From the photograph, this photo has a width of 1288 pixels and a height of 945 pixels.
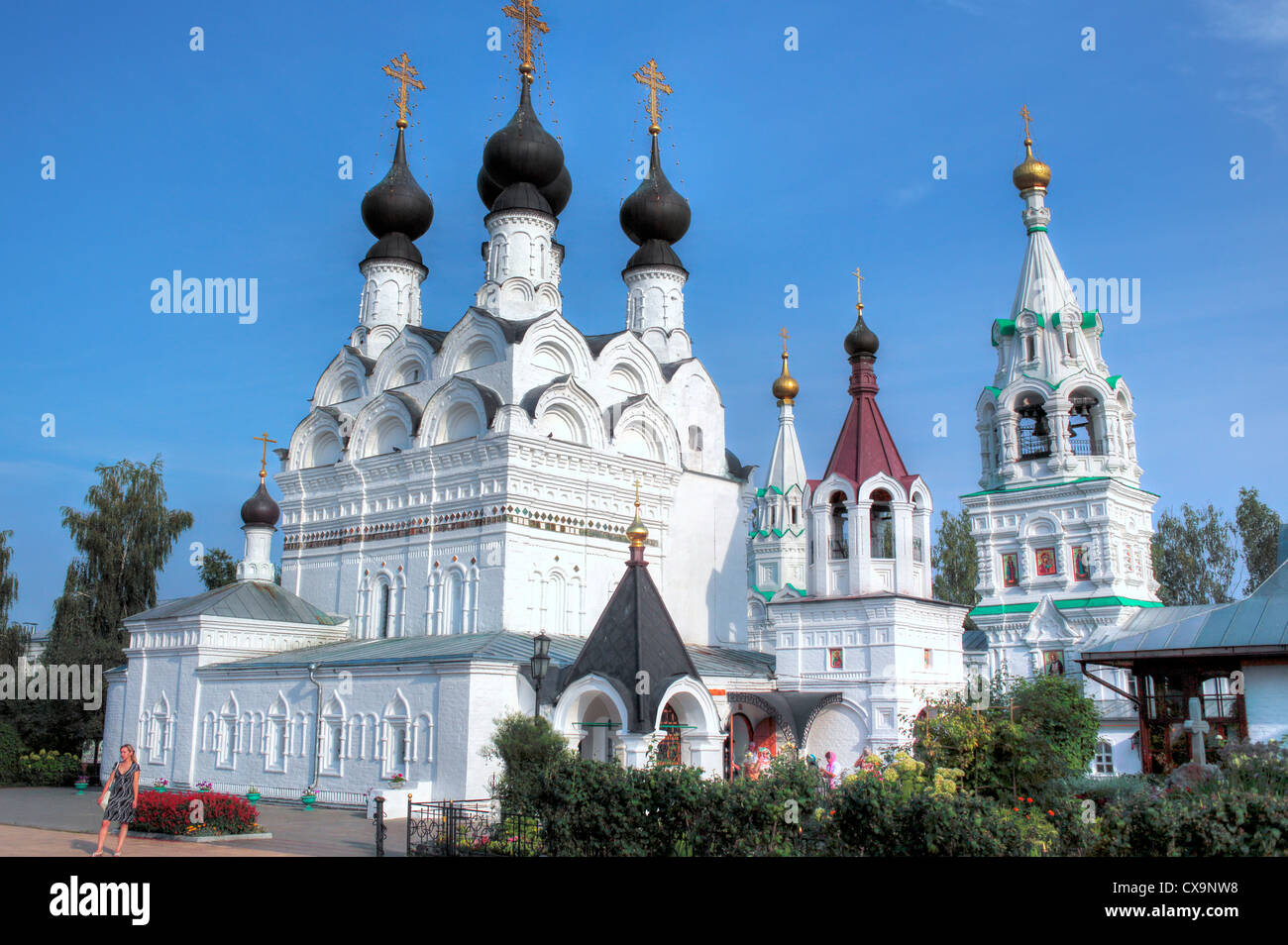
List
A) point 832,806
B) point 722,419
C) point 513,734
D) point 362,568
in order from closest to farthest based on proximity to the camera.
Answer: point 832,806, point 513,734, point 362,568, point 722,419

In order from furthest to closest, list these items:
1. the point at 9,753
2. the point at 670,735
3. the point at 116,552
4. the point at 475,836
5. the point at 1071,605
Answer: the point at 116,552
the point at 1071,605
the point at 9,753
the point at 670,735
the point at 475,836

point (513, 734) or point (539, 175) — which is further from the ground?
point (539, 175)

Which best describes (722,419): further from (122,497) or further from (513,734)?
(122,497)

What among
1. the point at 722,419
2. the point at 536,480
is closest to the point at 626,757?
the point at 536,480

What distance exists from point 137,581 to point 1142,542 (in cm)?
2332

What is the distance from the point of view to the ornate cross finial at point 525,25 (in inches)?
859

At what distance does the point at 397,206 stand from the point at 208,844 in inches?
608

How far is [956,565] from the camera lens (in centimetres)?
3741

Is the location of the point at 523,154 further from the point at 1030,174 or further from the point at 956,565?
the point at 956,565

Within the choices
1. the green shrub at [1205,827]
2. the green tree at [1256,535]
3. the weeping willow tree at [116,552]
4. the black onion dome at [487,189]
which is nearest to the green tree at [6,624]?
the weeping willow tree at [116,552]

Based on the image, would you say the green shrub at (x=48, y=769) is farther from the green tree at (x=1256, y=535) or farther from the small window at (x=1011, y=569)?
the green tree at (x=1256, y=535)

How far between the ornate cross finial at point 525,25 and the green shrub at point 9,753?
15.9 m

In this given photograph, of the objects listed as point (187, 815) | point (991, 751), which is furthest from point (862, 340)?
point (187, 815)
